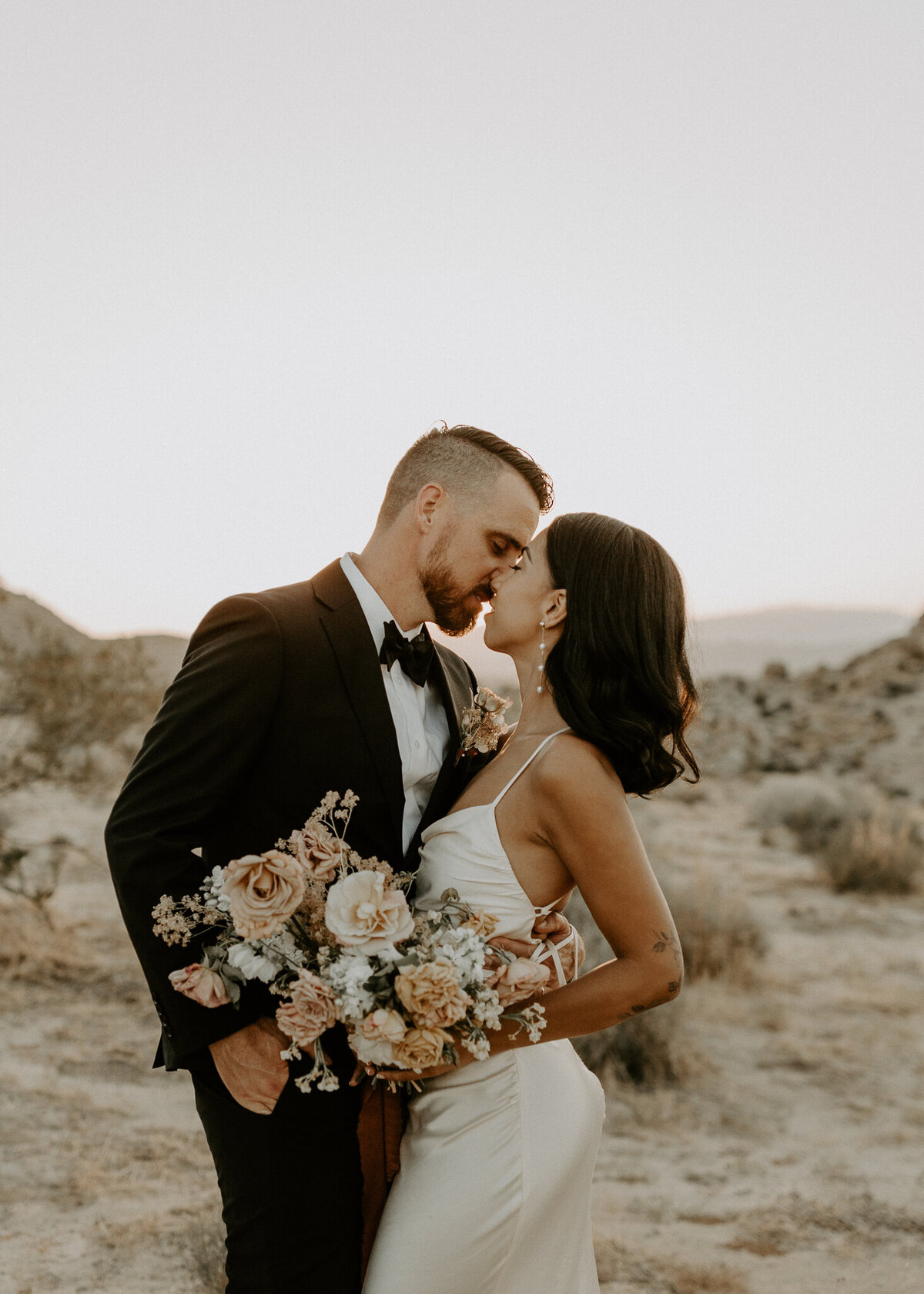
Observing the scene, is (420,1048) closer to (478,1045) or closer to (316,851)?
(478,1045)

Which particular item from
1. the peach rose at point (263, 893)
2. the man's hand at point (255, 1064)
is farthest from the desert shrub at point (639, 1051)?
the peach rose at point (263, 893)

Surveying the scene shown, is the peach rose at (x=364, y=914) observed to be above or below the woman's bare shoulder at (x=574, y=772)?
below

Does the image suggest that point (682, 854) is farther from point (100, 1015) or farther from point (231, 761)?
point (231, 761)

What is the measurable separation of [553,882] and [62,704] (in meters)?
7.51

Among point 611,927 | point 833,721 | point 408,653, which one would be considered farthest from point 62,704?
point 833,721

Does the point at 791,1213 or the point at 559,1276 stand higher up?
the point at 559,1276

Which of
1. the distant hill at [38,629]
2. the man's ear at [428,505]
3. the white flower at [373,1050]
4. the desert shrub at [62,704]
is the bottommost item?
the desert shrub at [62,704]

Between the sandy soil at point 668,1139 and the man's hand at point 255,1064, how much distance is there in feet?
7.36

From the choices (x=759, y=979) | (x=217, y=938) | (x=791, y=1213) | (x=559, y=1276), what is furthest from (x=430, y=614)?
(x=759, y=979)

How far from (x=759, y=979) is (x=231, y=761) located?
23.6 feet

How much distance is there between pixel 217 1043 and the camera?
2.29 metres

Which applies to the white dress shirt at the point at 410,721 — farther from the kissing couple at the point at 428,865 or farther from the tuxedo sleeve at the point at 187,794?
the tuxedo sleeve at the point at 187,794

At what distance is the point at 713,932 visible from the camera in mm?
8461

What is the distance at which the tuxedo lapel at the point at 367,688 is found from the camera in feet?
8.30
